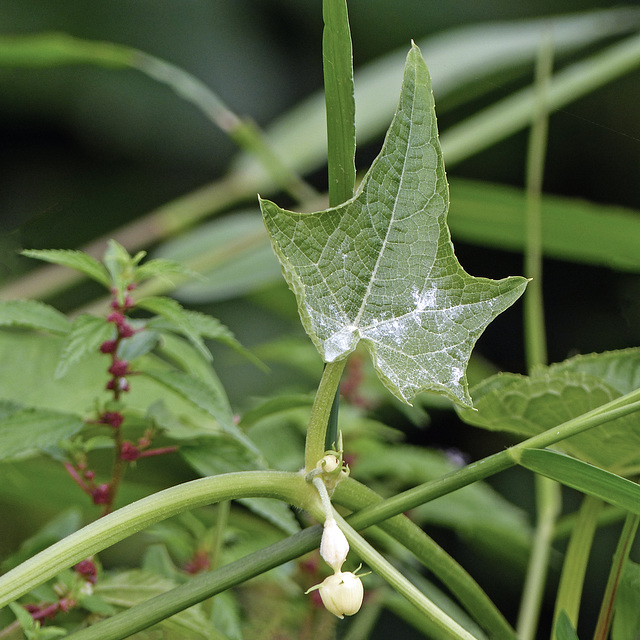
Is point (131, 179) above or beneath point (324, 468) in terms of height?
above

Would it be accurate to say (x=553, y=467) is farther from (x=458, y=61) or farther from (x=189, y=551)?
(x=458, y=61)

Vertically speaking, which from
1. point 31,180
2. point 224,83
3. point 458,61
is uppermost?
point 224,83

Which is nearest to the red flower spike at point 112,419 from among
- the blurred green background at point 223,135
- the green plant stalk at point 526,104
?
the green plant stalk at point 526,104

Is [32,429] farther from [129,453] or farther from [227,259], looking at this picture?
[227,259]

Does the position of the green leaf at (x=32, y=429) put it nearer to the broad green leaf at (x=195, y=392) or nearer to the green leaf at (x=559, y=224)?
the broad green leaf at (x=195, y=392)

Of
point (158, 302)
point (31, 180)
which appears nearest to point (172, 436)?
point (158, 302)

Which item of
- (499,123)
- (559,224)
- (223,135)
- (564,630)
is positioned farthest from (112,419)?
(223,135)
